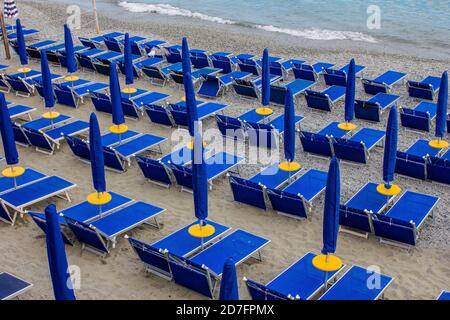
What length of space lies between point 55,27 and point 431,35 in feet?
58.3

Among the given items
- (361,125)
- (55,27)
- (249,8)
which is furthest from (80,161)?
(249,8)

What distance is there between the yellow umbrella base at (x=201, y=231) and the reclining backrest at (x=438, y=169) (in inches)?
193

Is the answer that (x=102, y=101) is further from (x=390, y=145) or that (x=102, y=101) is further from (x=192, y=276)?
(x=390, y=145)

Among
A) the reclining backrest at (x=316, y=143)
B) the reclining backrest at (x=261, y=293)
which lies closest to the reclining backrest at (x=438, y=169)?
the reclining backrest at (x=316, y=143)

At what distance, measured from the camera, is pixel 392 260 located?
9.84 m

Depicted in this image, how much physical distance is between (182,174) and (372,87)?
7.56 meters

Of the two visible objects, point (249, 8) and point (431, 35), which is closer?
point (431, 35)

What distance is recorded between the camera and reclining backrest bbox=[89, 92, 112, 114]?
1603 cm

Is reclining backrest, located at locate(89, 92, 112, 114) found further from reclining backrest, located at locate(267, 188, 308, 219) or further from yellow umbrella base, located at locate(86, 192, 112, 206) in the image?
reclining backrest, located at locate(267, 188, 308, 219)

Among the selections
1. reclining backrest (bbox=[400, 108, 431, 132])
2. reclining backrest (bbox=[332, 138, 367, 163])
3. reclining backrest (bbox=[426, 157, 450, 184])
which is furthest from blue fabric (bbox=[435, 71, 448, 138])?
reclining backrest (bbox=[400, 108, 431, 132])

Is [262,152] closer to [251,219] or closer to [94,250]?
[251,219]

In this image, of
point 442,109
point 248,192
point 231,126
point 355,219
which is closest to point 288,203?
point 248,192

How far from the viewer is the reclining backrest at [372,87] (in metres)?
16.9
